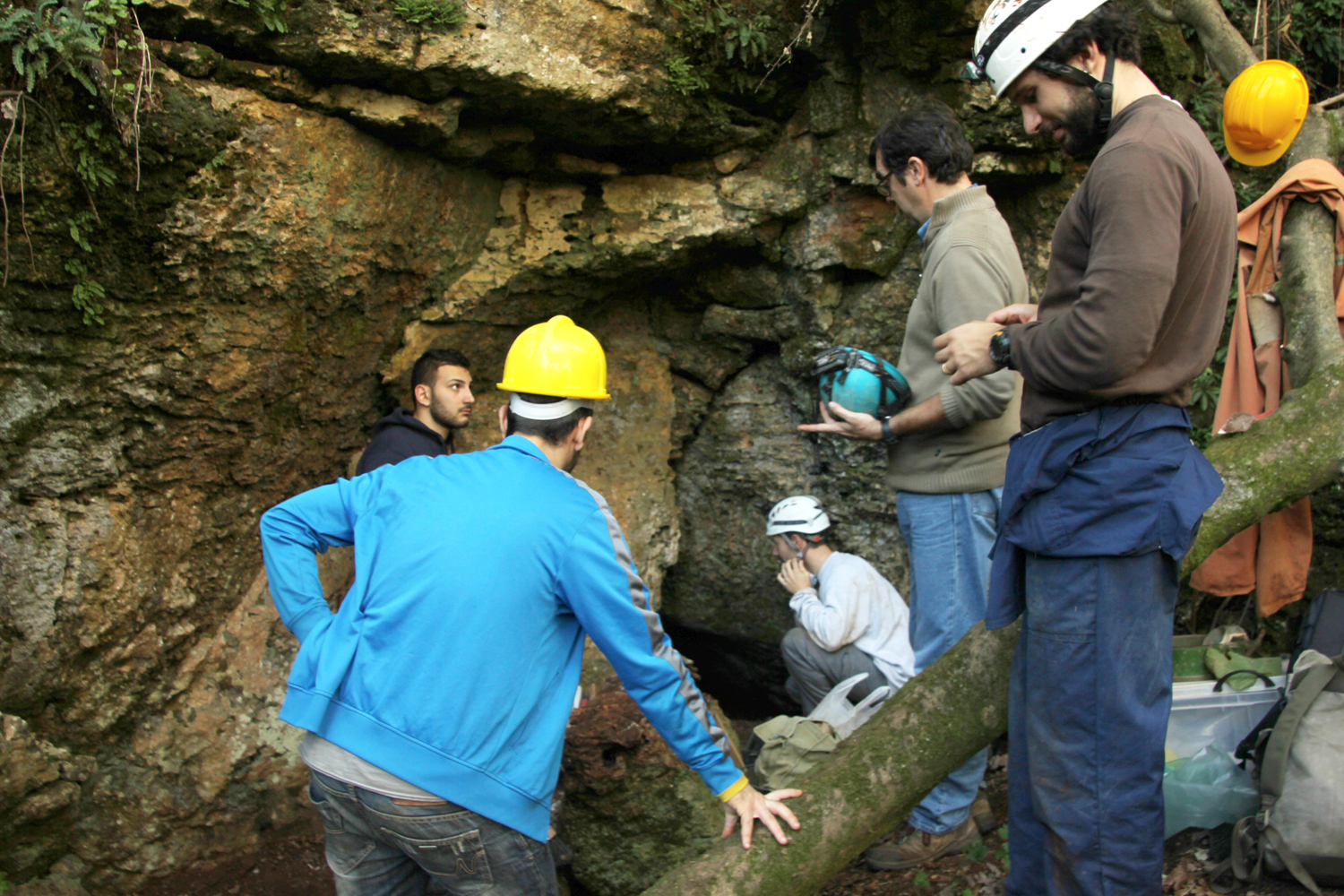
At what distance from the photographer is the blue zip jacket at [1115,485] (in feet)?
6.52

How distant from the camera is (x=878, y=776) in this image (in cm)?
250

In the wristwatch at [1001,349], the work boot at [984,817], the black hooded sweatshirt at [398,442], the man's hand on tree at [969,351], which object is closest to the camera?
the wristwatch at [1001,349]

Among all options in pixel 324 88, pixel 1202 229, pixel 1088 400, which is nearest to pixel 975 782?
pixel 1088 400

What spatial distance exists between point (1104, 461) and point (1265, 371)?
2.30 metres

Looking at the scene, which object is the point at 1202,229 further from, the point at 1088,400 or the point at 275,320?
the point at 275,320

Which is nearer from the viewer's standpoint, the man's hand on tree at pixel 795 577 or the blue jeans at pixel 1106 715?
the blue jeans at pixel 1106 715

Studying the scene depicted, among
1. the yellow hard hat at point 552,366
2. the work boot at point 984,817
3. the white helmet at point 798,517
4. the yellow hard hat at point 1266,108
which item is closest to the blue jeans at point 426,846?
the yellow hard hat at point 552,366

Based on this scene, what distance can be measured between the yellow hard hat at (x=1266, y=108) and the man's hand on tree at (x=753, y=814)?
3682mm

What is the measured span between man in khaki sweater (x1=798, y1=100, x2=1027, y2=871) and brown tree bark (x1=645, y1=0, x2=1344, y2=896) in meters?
0.59

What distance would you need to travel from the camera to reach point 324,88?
12.6 ft

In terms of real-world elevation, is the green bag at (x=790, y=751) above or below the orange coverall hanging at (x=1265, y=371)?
below

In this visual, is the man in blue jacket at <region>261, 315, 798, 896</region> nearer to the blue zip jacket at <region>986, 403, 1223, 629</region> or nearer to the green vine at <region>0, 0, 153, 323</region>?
the blue zip jacket at <region>986, 403, 1223, 629</region>

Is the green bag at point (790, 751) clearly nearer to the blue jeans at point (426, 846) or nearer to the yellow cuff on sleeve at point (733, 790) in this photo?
the yellow cuff on sleeve at point (733, 790)

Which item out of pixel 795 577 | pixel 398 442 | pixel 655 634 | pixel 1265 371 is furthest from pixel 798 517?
pixel 655 634
